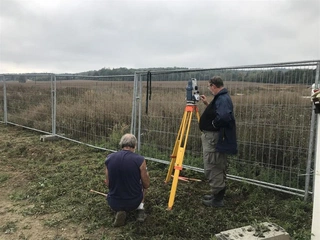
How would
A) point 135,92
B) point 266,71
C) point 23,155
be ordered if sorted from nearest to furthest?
point 266,71 → point 135,92 → point 23,155

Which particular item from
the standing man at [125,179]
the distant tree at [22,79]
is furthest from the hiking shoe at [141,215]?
the distant tree at [22,79]

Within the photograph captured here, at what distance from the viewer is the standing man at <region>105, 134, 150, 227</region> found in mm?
3680

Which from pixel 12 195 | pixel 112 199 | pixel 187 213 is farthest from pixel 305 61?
pixel 12 195

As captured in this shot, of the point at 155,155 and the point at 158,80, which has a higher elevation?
the point at 158,80

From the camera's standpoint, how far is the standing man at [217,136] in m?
3.95

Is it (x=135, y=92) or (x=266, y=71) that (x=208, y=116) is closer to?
(x=266, y=71)

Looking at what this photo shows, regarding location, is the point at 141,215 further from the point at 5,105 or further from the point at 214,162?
the point at 5,105

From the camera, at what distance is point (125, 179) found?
3.70 meters

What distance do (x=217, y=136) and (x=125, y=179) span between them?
1.43 m

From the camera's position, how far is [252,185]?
4.86 metres

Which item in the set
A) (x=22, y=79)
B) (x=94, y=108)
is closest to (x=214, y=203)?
(x=94, y=108)

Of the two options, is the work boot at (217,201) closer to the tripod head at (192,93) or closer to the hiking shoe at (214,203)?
the hiking shoe at (214,203)

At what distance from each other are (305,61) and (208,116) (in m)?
1.56

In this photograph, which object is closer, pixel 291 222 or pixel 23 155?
pixel 291 222
